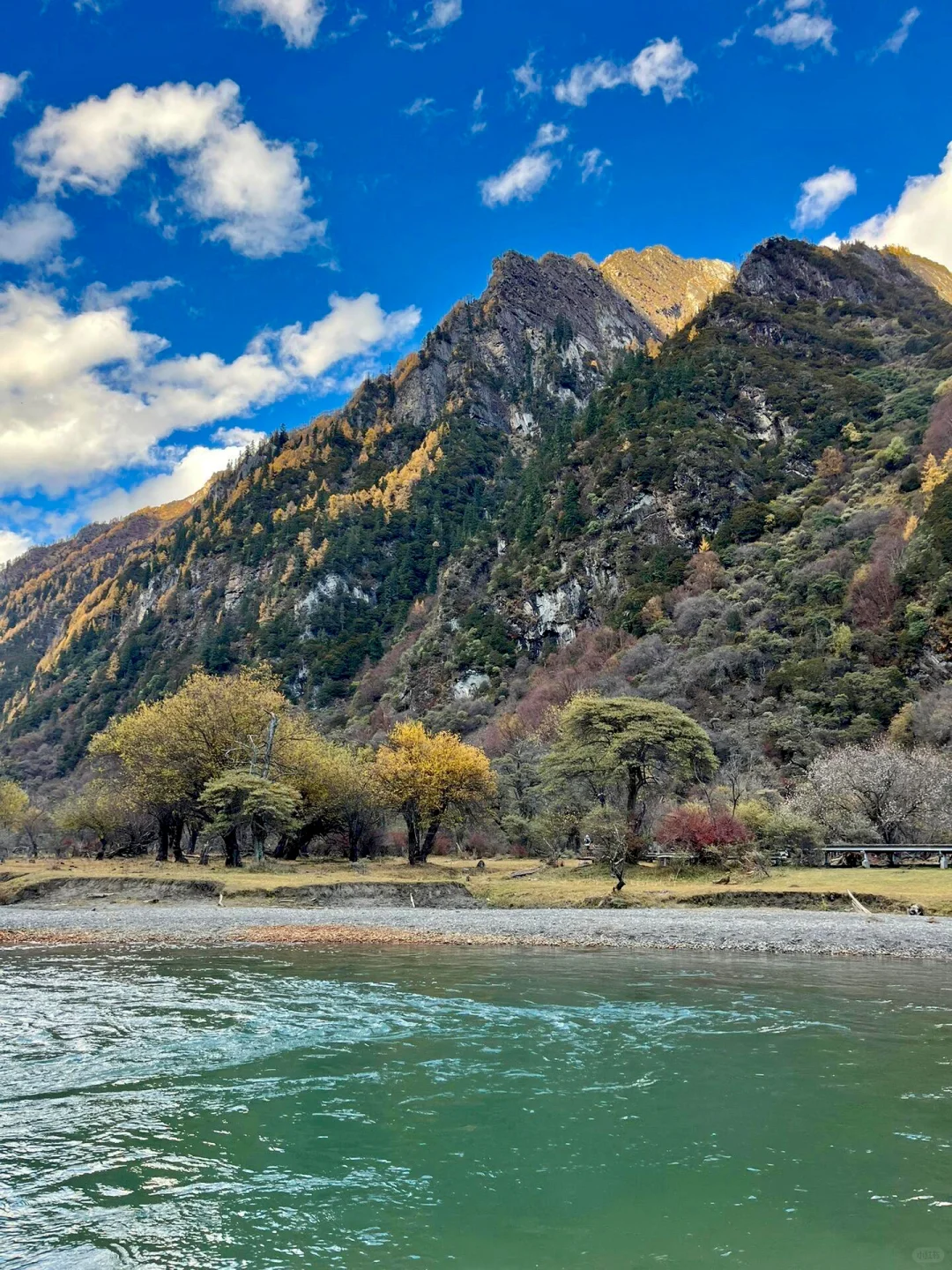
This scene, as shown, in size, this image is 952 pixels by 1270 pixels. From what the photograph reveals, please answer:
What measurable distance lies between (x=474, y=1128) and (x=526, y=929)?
18.4 meters

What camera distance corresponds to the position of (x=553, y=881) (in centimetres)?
4106

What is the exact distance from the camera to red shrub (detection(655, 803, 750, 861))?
38781mm

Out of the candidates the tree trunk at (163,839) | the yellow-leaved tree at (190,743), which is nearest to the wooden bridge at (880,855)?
the yellow-leaved tree at (190,743)

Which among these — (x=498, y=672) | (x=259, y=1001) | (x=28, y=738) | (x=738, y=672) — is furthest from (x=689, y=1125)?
(x=28, y=738)

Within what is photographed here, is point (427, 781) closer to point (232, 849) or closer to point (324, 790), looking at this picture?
point (324, 790)

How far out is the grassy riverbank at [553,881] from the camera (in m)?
31.2

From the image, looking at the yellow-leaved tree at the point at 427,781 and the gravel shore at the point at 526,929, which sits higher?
the yellow-leaved tree at the point at 427,781

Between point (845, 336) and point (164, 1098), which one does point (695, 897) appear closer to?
point (164, 1098)

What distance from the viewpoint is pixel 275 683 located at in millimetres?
57344

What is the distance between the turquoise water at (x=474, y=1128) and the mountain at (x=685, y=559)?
4775 cm

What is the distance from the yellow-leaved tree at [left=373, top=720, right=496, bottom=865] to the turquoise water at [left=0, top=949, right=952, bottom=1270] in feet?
103

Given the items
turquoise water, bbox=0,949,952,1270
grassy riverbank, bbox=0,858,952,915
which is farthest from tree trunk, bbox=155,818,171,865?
turquoise water, bbox=0,949,952,1270

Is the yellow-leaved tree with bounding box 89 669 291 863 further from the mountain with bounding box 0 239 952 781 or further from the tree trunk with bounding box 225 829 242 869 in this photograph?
the mountain with bounding box 0 239 952 781

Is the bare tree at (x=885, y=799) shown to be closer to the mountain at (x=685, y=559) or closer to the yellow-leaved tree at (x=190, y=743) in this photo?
the mountain at (x=685, y=559)
